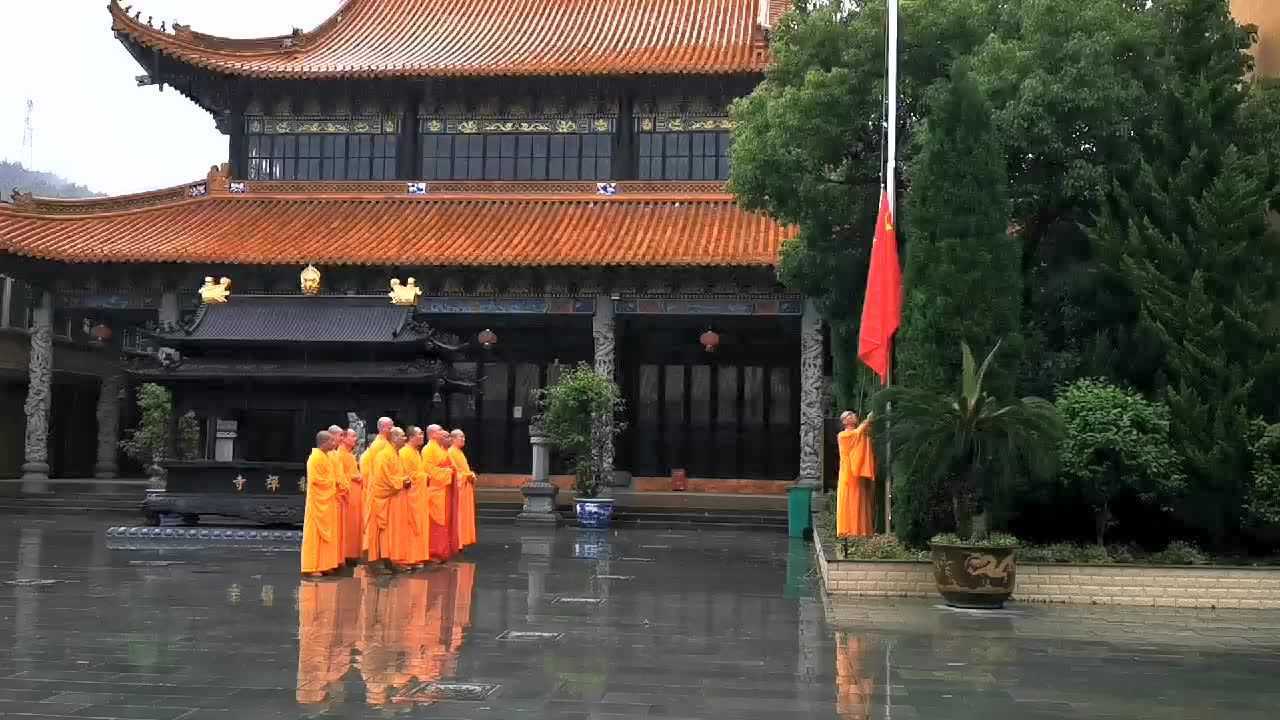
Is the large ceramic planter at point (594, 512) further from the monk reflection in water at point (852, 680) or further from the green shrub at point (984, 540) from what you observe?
the monk reflection in water at point (852, 680)

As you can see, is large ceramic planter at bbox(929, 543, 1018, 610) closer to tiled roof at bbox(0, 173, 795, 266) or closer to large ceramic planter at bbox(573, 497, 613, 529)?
large ceramic planter at bbox(573, 497, 613, 529)

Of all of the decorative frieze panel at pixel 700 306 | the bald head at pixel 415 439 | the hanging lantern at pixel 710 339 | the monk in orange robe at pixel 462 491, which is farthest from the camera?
the decorative frieze panel at pixel 700 306

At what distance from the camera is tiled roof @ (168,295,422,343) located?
18.2m

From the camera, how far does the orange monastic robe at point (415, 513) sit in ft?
47.6

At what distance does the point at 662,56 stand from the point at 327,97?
23.8 ft

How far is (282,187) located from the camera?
89.0ft

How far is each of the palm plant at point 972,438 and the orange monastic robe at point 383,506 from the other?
5670 millimetres

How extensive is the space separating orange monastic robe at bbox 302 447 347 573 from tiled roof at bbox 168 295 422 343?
4476 millimetres

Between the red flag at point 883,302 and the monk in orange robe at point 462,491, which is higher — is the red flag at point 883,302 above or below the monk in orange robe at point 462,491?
above

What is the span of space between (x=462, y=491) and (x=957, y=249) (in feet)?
22.5

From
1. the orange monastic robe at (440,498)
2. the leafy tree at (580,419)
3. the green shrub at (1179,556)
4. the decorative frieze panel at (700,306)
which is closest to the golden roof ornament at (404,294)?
the leafy tree at (580,419)

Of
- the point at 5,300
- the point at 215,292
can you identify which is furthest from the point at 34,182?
the point at 215,292

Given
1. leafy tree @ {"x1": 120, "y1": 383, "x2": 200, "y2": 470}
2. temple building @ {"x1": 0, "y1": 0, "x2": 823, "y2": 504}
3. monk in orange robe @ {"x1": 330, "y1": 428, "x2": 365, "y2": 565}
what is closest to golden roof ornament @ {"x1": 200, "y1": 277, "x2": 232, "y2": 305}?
leafy tree @ {"x1": 120, "y1": 383, "x2": 200, "y2": 470}

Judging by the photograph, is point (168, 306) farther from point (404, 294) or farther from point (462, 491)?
point (462, 491)
